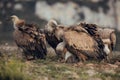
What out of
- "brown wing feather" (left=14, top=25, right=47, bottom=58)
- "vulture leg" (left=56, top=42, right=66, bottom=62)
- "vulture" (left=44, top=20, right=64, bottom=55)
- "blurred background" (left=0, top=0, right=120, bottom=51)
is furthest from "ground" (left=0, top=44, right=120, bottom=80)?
"blurred background" (left=0, top=0, right=120, bottom=51)

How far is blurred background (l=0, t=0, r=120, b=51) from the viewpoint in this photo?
64.7 ft

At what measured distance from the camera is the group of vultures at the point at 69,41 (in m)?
13.7

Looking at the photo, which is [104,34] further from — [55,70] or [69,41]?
[55,70]

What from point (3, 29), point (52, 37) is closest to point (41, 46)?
point (52, 37)

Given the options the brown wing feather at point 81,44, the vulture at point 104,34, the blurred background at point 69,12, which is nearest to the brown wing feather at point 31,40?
the brown wing feather at point 81,44

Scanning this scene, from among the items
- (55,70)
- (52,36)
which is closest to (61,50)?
(52,36)

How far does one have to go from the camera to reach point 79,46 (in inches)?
537

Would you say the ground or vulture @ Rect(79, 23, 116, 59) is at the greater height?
vulture @ Rect(79, 23, 116, 59)

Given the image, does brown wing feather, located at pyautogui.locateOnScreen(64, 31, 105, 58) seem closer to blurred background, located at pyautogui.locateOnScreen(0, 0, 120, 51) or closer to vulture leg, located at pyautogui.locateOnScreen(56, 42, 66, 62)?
vulture leg, located at pyautogui.locateOnScreen(56, 42, 66, 62)

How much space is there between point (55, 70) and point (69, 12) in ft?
23.2

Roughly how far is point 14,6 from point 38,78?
8.28m

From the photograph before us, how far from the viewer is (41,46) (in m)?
14.1

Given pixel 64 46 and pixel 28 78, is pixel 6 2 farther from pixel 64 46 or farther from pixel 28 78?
pixel 28 78

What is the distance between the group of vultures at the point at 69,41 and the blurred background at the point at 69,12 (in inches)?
206
